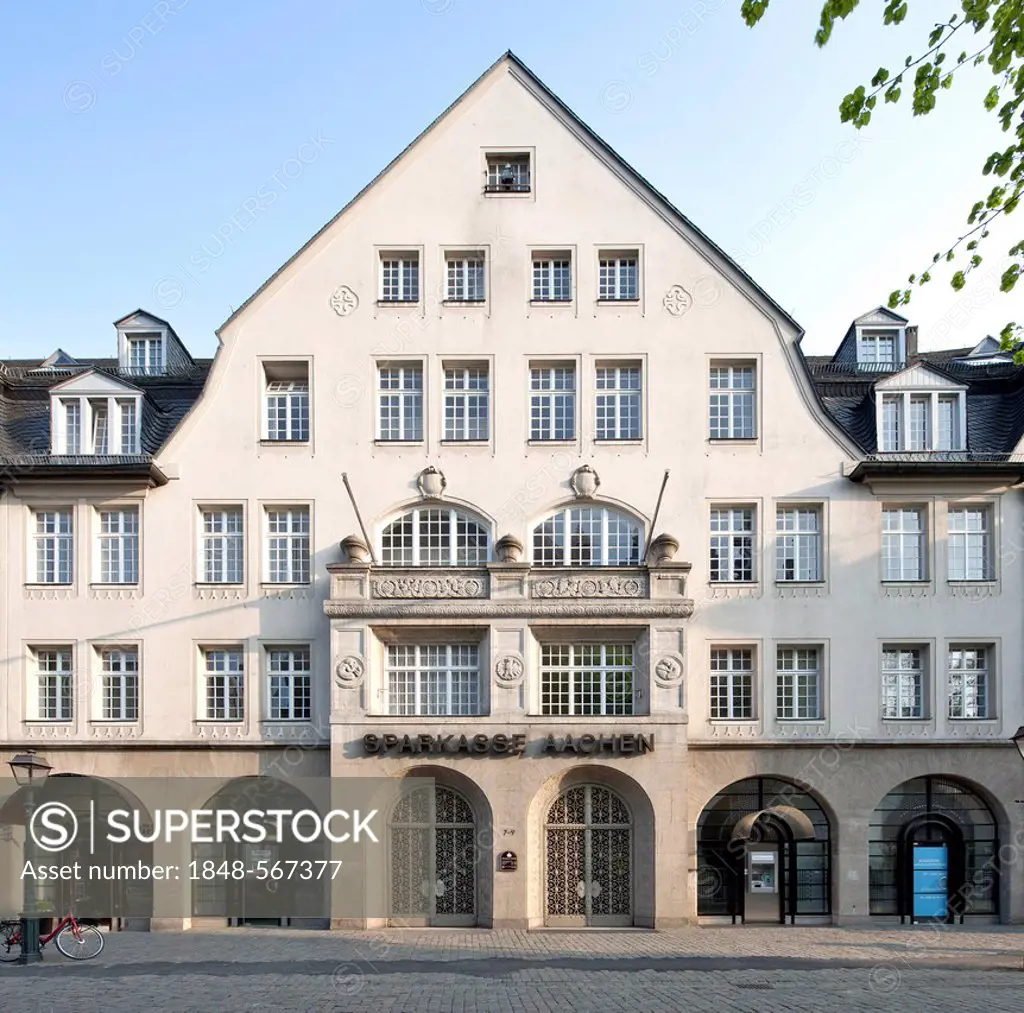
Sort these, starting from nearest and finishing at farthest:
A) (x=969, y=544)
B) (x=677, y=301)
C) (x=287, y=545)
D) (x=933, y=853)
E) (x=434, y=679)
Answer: (x=933, y=853), (x=434, y=679), (x=969, y=544), (x=287, y=545), (x=677, y=301)

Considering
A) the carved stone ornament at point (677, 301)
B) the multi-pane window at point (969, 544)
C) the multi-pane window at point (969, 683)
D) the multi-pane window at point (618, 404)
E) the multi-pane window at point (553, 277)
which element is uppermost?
the multi-pane window at point (553, 277)

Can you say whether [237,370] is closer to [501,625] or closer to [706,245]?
[501,625]

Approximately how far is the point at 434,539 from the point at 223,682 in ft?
19.9

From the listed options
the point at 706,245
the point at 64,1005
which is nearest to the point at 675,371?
the point at 706,245

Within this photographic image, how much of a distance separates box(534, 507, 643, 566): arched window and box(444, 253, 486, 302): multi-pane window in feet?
18.8

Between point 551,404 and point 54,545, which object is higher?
point 551,404

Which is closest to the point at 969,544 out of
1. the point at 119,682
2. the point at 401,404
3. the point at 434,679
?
the point at 434,679

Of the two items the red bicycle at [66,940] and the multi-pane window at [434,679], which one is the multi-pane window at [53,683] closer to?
the red bicycle at [66,940]

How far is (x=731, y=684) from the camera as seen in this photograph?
91.4ft

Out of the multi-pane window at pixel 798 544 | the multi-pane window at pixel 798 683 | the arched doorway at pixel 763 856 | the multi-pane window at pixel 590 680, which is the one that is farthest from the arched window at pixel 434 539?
the arched doorway at pixel 763 856

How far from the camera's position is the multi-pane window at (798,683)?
1093 inches

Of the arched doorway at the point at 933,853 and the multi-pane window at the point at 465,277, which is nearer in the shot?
the arched doorway at the point at 933,853

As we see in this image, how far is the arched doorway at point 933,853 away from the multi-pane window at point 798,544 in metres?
5.42

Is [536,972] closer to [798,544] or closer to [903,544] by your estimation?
[798,544]
